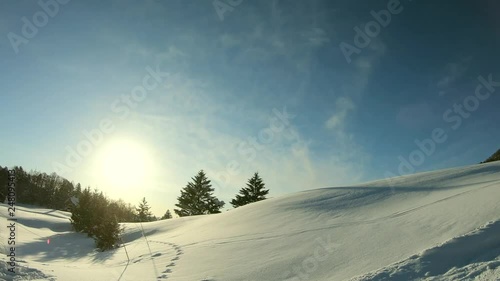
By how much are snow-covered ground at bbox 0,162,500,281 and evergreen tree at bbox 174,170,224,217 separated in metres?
25.7

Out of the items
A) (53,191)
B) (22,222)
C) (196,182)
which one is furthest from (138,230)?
(53,191)

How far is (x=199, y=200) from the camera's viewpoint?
127 feet

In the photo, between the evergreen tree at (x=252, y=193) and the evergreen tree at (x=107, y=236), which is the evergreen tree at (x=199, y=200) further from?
the evergreen tree at (x=107, y=236)

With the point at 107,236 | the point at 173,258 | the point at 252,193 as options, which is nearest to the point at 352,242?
the point at 173,258

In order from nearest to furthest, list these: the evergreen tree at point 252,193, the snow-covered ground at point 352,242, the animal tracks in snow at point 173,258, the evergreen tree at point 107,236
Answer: the snow-covered ground at point 352,242 → the animal tracks in snow at point 173,258 → the evergreen tree at point 107,236 → the evergreen tree at point 252,193

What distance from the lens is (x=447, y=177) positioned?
11422 millimetres

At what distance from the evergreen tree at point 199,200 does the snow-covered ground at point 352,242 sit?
84.4ft

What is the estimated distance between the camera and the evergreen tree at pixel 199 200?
126ft

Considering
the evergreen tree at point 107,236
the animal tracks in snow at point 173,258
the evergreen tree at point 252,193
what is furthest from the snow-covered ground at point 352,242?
the evergreen tree at point 252,193

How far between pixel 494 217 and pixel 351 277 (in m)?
2.95

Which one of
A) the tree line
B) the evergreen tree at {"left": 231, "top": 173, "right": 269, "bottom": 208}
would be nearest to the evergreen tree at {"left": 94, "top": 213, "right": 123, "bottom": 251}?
the tree line

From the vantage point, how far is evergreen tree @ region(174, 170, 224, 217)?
38375mm

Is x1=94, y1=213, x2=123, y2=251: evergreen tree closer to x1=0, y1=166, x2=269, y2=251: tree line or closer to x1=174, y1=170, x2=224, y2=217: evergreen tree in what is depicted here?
x1=0, y1=166, x2=269, y2=251: tree line

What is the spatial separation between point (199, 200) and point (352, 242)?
34.1 metres
